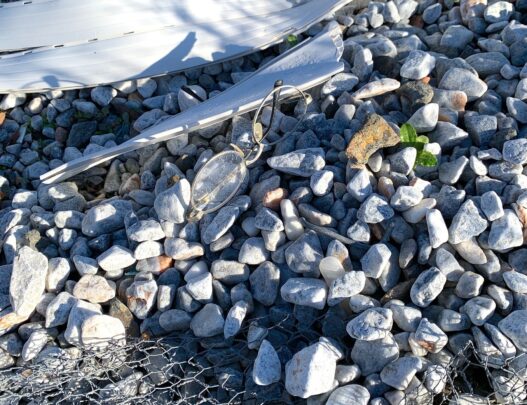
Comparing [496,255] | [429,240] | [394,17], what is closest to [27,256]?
[429,240]

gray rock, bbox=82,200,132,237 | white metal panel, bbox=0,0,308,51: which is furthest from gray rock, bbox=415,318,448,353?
white metal panel, bbox=0,0,308,51

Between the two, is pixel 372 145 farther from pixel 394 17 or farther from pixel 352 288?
pixel 394 17

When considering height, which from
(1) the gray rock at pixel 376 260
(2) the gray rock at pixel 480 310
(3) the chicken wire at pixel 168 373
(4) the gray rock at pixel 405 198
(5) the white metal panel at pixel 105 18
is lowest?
(3) the chicken wire at pixel 168 373

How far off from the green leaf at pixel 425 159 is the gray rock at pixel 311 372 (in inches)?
23.2

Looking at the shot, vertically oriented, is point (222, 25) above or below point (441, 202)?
above

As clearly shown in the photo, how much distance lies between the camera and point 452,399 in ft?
4.77

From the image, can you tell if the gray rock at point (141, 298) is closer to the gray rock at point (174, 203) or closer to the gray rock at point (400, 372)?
the gray rock at point (174, 203)

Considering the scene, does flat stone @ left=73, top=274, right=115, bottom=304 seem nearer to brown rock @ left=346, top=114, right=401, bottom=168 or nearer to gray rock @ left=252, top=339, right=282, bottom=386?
gray rock @ left=252, top=339, right=282, bottom=386

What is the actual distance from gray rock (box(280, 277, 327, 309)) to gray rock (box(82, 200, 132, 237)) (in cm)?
56

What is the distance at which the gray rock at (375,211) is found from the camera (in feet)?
5.56

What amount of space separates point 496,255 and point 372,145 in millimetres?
421

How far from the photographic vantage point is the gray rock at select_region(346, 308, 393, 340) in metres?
1.52

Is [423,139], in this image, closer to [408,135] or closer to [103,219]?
[408,135]

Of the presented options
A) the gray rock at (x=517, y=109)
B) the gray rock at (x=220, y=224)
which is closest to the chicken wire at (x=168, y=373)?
the gray rock at (x=220, y=224)
